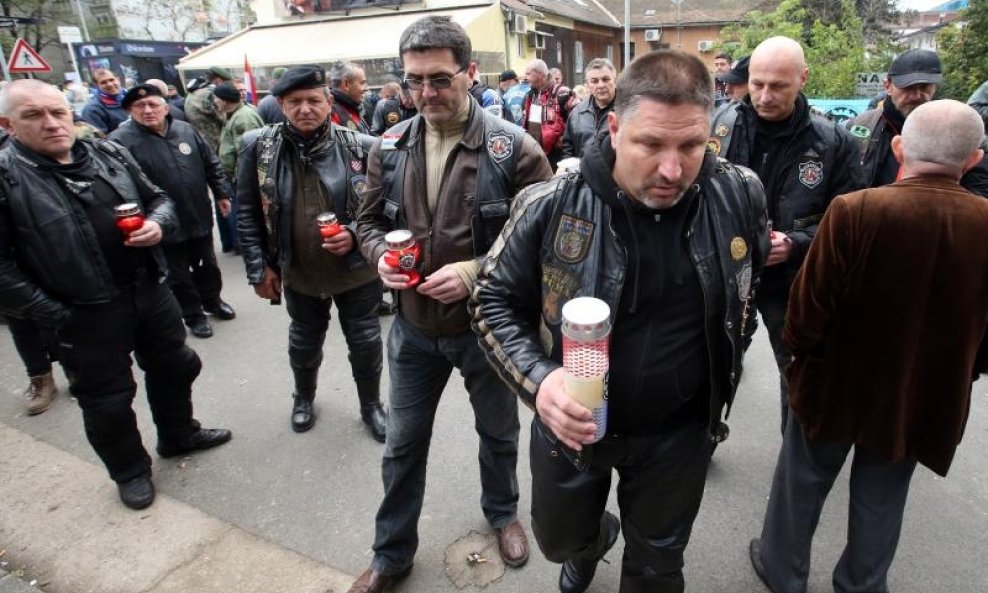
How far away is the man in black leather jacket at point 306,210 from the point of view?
3.15 m

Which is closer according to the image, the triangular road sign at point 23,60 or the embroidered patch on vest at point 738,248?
the embroidered patch on vest at point 738,248

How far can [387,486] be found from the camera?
2.50 meters

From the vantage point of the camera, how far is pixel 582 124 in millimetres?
5621

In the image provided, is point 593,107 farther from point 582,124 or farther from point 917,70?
point 917,70

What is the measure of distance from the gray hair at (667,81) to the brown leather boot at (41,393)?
15.3ft

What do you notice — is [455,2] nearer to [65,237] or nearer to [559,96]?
[559,96]

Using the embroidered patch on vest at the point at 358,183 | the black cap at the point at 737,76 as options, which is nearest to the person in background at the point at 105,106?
the embroidered patch on vest at the point at 358,183

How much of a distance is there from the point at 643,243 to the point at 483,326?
0.55 m

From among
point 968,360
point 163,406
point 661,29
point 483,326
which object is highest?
point 661,29

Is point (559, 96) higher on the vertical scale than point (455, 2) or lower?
lower

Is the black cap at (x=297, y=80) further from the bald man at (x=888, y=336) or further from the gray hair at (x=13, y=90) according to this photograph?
the bald man at (x=888, y=336)

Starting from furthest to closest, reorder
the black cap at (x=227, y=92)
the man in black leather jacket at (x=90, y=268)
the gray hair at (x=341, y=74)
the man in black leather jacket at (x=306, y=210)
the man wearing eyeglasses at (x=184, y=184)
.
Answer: the black cap at (x=227, y=92) < the gray hair at (x=341, y=74) < the man wearing eyeglasses at (x=184, y=184) < the man in black leather jacket at (x=306, y=210) < the man in black leather jacket at (x=90, y=268)

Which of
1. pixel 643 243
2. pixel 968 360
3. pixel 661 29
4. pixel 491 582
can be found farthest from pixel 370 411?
pixel 661 29

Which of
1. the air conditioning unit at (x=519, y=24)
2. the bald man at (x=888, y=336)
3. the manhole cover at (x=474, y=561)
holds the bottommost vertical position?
the manhole cover at (x=474, y=561)
